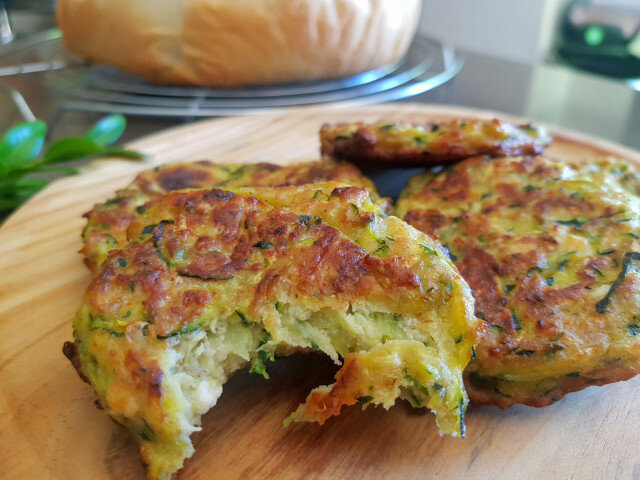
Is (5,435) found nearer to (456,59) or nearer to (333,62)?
(333,62)

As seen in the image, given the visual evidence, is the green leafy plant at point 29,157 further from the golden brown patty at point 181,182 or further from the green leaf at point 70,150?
the golden brown patty at point 181,182

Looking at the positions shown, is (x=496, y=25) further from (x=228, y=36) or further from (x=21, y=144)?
(x=21, y=144)

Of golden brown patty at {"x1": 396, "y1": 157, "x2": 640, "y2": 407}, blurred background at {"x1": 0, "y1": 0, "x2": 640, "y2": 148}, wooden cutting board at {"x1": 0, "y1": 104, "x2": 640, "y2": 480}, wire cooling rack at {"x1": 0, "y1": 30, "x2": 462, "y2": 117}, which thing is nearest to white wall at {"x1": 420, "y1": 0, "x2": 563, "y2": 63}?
blurred background at {"x1": 0, "y1": 0, "x2": 640, "y2": 148}

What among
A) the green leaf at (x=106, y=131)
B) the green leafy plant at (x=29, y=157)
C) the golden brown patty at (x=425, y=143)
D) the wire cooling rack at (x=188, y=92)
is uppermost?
the golden brown patty at (x=425, y=143)

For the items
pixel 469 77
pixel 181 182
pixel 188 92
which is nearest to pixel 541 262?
pixel 181 182

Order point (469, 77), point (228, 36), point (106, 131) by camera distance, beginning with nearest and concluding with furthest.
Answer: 1. point (106, 131)
2. point (228, 36)
3. point (469, 77)

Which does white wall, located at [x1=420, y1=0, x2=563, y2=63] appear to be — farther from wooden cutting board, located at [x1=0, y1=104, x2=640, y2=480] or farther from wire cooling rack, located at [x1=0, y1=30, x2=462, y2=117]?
wooden cutting board, located at [x1=0, y1=104, x2=640, y2=480]

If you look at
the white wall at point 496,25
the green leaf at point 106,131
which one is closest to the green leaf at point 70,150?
the green leaf at point 106,131

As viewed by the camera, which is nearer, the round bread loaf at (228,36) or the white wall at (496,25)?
the round bread loaf at (228,36)
